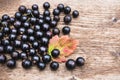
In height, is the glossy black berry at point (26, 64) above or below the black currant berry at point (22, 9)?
below

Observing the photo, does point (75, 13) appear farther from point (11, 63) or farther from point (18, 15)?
point (11, 63)

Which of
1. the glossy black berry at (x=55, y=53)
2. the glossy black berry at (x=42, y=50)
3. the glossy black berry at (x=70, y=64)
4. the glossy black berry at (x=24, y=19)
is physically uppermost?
the glossy black berry at (x=24, y=19)

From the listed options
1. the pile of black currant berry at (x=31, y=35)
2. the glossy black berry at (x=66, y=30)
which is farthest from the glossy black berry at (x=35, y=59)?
the glossy black berry at (x=66, y=30)

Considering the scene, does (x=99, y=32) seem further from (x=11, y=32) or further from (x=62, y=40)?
(x=11, y=32)

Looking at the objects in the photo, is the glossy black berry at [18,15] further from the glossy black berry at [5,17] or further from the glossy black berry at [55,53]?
the glossy black berry at [55,53]

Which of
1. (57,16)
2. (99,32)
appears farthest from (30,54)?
(99,32)

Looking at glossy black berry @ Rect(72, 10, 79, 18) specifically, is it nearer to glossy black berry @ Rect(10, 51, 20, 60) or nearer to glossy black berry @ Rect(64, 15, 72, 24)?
glossy black berry @ Rect(64, 15, 72, 24)
